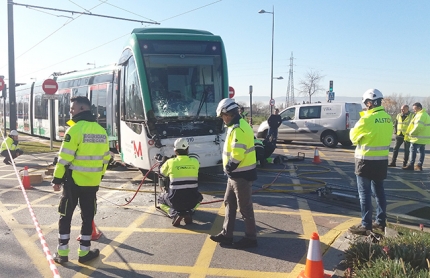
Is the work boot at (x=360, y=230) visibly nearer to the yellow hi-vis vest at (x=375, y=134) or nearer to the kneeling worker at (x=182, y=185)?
the yellow hi-vis vest at (x=375, y=134)

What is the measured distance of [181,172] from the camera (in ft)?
19.5

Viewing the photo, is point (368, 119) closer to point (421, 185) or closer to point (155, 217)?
point (155, 217)

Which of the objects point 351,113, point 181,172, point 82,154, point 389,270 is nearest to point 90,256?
point 82,154

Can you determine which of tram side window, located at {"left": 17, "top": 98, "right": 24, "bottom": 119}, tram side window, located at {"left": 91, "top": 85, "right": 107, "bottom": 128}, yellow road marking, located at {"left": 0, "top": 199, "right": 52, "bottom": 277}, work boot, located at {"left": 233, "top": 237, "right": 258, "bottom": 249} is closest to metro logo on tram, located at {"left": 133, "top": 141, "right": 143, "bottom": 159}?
yellow road marking, located at {"left": 0, "top": 199, "right": 52, "bottom": 277}

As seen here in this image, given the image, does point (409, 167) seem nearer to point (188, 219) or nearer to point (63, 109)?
point (188, 219)

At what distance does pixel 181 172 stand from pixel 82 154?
5.82 ft

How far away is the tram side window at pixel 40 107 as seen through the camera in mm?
19000

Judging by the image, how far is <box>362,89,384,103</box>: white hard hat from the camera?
526 centimetres

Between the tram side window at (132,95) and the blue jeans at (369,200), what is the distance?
479 cm

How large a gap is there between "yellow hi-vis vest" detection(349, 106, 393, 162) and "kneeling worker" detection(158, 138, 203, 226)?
8.34ft

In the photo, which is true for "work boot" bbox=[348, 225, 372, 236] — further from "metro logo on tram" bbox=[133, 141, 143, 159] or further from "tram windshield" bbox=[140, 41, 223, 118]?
"metro logo on tram" bbox=[133, 141, 143, 159]

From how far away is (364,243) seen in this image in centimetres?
412

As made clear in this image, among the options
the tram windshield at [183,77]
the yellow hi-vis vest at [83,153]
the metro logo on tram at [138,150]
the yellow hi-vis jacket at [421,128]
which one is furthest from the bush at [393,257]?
the yellow hi-vis jacket at [421,128]

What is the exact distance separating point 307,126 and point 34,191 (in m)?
12.3
